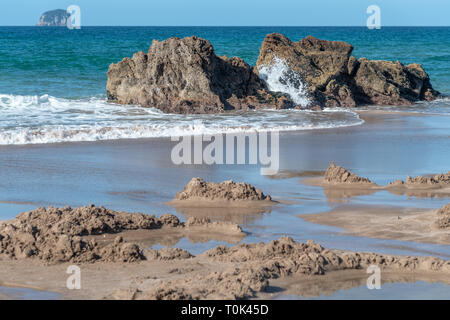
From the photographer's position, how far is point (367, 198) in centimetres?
664

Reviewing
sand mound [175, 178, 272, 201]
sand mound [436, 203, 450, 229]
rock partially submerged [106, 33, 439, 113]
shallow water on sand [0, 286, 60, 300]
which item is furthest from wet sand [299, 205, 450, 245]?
rock partially submerged [106, 33, 439, 113]

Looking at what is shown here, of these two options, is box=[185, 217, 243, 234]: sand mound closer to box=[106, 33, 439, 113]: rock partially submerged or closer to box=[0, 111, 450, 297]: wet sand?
box=[0, 111, 450, 297]: wet sand

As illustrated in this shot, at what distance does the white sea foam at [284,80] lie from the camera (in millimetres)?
16927

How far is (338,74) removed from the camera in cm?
1823

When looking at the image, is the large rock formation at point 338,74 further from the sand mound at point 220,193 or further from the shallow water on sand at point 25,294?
the shallow water on sand at point 25,294

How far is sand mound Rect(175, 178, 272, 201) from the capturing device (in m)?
6.34

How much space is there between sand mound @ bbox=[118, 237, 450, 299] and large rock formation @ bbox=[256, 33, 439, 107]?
484 inches

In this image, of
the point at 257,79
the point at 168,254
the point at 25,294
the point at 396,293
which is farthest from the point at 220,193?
the point at 257,79

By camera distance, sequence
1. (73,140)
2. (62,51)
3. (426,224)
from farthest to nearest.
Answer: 1. (62,51)
2. (73,140)
3. (426,224)

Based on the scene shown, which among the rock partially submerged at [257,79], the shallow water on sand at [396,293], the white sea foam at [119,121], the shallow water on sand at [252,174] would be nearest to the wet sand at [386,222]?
the shallow water on sand at [252,174]
